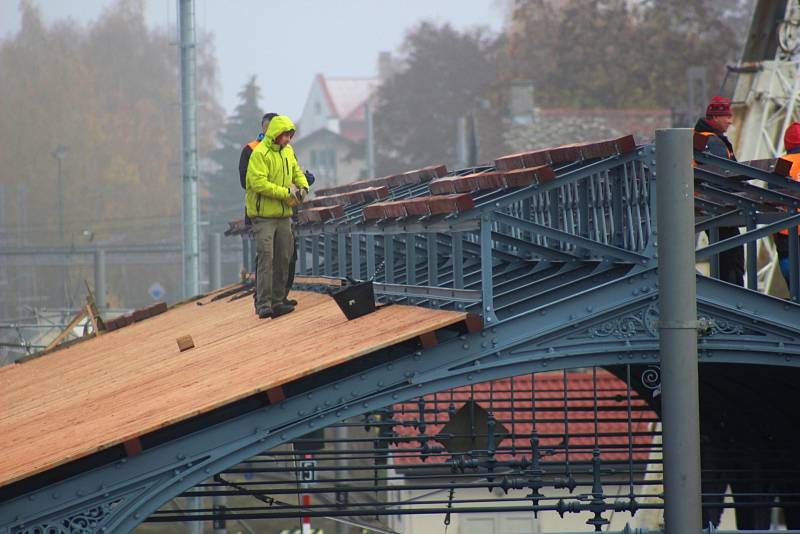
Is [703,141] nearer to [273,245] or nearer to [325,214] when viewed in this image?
[273,245]

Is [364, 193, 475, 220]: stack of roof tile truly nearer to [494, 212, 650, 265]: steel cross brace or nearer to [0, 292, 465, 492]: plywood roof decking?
[494, 212, 650, 265]: steel cross brace

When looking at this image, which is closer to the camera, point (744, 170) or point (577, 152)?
point (744, 170)

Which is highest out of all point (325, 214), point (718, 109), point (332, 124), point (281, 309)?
point (332, 124)

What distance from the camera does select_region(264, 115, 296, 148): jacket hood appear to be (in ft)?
41.4

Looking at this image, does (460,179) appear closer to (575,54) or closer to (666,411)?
(666,411)

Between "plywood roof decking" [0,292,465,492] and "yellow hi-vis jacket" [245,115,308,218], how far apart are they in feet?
3.29

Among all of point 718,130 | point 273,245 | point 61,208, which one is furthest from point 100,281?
point 718,130

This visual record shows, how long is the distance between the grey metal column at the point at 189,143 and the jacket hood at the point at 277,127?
33.6ft

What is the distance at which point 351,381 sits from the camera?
10.0m

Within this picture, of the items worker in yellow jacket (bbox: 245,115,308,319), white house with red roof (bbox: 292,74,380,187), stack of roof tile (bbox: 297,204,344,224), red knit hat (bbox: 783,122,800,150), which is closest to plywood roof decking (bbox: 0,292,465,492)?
worker in yellow jacket (bbox: 245,115,308,319)

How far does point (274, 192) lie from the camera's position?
12.7 m

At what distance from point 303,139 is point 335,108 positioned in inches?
762

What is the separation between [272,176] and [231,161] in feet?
222

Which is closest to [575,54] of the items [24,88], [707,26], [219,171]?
[707,26]
